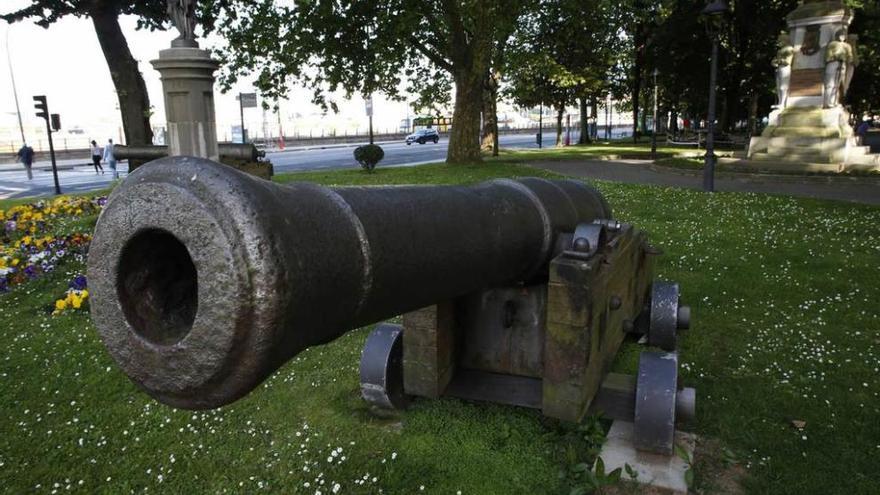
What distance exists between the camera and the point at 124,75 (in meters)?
18.2

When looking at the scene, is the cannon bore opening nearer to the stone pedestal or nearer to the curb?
the stone pedestal

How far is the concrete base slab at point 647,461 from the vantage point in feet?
11.0

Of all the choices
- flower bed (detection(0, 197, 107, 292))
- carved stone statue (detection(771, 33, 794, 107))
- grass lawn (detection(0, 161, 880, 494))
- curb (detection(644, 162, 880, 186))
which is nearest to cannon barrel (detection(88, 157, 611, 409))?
grass lawn (detection(0, 161, 880, 494))

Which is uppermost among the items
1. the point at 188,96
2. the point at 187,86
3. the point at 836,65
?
the point at 836,65

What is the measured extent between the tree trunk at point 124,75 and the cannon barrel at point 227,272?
18137mm

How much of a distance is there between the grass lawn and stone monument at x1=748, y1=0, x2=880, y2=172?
1213 centimetres

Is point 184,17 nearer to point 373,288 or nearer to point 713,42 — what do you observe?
point 373,288

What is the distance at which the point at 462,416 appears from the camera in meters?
4.13

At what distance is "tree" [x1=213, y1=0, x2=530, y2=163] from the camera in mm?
18938

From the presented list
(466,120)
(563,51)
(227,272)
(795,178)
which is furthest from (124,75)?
(563,51)

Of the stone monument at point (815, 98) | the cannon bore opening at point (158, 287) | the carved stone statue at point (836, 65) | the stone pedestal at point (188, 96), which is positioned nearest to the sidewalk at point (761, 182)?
the stone monument at point (815, 98)

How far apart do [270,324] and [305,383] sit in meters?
3.56

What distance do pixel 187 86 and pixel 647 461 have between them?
8.77 m

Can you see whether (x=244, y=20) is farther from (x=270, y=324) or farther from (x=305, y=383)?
(x=270, y=324)
